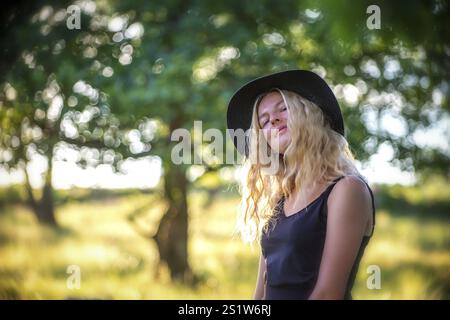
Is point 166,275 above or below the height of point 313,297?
below

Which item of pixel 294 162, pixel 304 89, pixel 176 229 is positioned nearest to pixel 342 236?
pixel 294 162

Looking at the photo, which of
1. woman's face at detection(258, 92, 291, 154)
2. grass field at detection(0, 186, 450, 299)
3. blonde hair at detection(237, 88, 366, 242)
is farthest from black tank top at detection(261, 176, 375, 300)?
grass field at detection(0, 186, 450, 299)

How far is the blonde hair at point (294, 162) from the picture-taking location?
1.79 m

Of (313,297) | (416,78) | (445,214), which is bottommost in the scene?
(445,214)

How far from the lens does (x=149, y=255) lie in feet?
23.7

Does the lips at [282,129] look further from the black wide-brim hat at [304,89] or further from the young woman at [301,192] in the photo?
the black wide-brim hat at [304,89]

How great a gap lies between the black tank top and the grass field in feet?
7.26

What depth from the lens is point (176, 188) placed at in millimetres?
6078

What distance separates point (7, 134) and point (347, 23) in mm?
4351

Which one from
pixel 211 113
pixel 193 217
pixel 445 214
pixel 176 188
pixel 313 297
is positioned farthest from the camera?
pixel 445 214

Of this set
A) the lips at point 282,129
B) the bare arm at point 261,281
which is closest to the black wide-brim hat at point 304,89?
the lips at point 282,129

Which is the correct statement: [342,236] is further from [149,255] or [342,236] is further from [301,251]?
[149,255]
